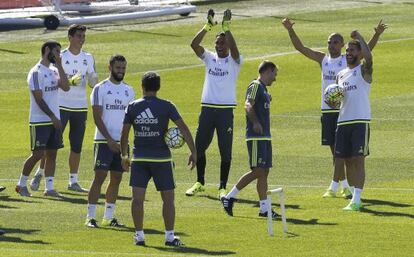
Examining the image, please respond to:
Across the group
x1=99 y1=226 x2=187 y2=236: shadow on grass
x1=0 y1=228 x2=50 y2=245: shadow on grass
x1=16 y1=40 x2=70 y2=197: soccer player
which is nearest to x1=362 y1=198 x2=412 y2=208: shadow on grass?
x1=99 y1=226 x2=187 y2=236: shadow on grass

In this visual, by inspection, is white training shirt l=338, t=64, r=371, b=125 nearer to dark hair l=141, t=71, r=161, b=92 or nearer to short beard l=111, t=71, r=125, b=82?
short beard l=111, t=71, r=125, b=82

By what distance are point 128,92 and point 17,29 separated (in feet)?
97.1

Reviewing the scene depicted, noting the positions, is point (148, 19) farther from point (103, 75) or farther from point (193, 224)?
point (193, 224)

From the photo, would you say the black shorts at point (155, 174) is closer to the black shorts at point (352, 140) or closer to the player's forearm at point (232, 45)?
the black shorts at point (352, 140)

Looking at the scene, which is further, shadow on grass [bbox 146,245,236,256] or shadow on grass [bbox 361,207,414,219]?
shadow on grass [bbox 361,207,414,219]

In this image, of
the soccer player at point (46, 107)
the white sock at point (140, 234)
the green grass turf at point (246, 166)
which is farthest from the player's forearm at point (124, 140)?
the soccer player at point (46, 107)

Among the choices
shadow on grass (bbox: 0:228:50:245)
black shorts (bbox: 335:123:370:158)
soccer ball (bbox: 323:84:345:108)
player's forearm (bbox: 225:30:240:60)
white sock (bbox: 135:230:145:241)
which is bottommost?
shadow on grass (bbox: 0:228:50:245)

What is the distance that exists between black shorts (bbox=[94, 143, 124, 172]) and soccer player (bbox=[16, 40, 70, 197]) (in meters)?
2.59

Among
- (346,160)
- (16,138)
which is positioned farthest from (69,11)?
(346,160)

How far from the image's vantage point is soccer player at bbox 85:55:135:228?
21.2 meters

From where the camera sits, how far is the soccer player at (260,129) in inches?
869

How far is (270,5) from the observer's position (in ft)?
187

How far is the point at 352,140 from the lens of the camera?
23.2m

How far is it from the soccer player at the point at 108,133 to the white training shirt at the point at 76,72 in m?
3.56
